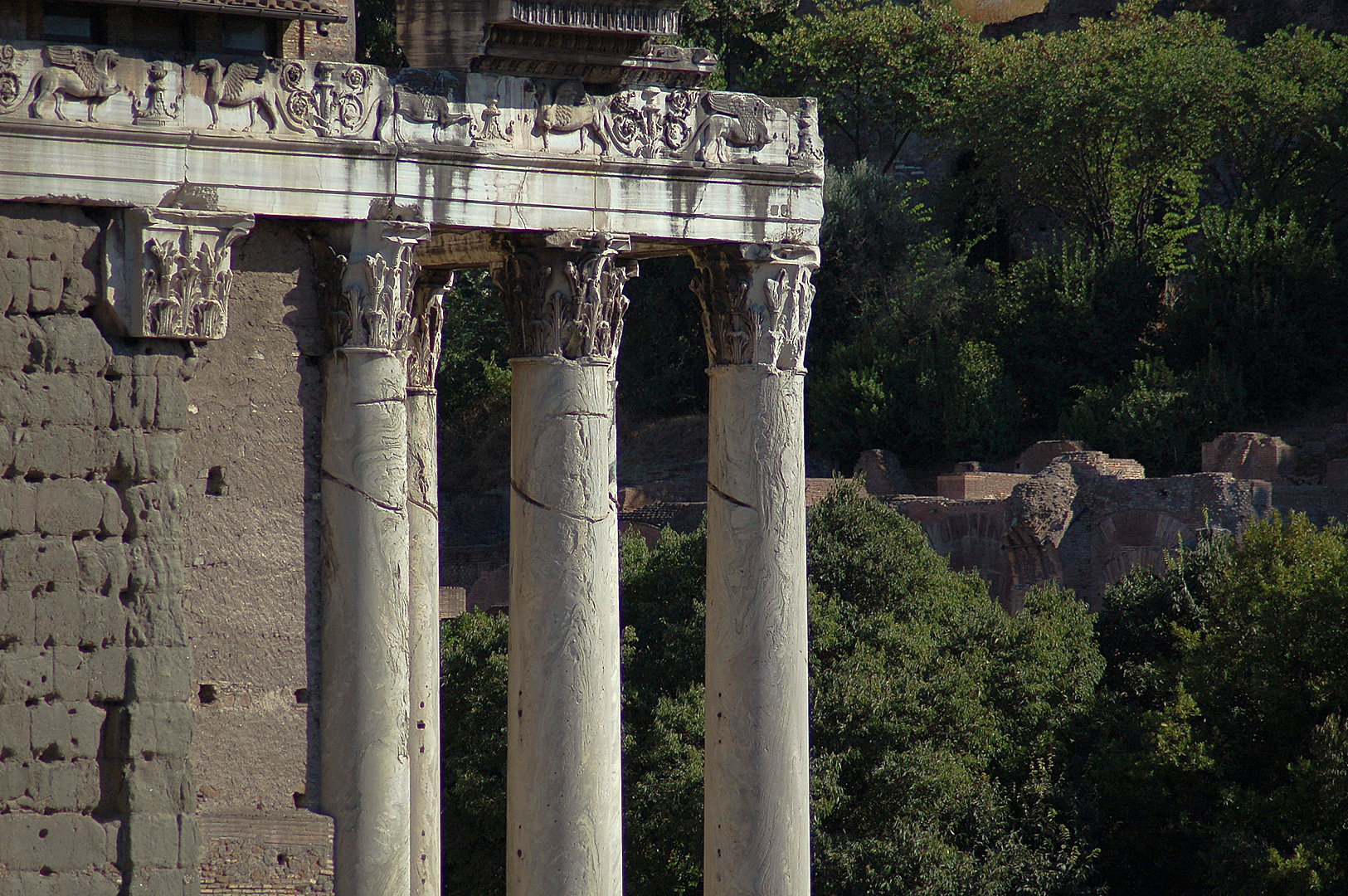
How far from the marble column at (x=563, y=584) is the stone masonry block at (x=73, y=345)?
2.90 meters

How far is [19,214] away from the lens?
12781 millimetres

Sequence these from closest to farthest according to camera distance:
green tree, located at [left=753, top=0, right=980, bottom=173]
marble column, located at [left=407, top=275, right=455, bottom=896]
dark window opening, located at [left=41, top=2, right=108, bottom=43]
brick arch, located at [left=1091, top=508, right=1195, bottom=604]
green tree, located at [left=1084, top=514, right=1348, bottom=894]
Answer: dark window opening, located at [left=41, top=2, right=108, bottom=43] → marble column, located at [left=407, top=275, right=455, bottom=896] → green tree, located at [left=1084, top=514, right=1348, bottom=894] → brick arch, located at [left=1091, top=508, right=1195, bottom=604] → green tree, located at [left=753, top=0, right=980, bottom=173]

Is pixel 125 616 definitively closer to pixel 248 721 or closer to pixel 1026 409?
pixel 248 721

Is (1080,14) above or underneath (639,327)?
above

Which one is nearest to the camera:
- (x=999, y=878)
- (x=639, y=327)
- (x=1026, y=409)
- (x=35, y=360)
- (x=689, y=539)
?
(x=35, y=360)

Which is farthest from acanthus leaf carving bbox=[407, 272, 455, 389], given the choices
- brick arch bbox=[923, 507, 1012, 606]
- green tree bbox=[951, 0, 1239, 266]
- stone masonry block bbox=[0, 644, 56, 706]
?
green tree bbox=[951, 0, 1239, 266]

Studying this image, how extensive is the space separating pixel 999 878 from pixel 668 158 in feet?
46.2

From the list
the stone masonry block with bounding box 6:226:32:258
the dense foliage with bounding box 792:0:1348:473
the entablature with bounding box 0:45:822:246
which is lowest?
the stone masonry block with bounding box 6:226:32:258

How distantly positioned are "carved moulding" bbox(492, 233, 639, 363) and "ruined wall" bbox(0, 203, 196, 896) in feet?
8.71

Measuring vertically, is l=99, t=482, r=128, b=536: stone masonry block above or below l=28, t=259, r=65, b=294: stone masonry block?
below

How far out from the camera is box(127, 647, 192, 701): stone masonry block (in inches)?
503

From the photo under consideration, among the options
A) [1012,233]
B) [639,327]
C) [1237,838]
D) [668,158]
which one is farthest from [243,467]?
[1012,233]

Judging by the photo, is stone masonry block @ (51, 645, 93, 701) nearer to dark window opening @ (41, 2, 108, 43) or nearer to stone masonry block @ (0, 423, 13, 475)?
stone masonry block @ (0, 423, 13, 475)

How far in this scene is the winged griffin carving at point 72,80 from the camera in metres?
12.9
